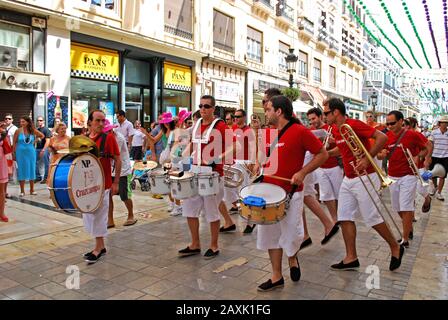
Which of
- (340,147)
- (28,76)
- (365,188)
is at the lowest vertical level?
(365,188)

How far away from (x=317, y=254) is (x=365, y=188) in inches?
48.6

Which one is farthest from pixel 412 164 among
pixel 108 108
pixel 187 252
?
pixel 108 108

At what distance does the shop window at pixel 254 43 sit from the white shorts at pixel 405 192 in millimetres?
17088

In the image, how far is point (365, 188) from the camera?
4320 mm

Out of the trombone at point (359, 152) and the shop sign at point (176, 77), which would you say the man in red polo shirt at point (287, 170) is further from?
the shop sign at point (176, 77)

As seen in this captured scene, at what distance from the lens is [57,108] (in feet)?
38.9

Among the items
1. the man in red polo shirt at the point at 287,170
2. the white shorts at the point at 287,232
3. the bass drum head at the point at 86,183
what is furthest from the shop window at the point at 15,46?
the white shorts at the point at 287,232

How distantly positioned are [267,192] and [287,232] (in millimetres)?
498

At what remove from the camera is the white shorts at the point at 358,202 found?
4305 mm

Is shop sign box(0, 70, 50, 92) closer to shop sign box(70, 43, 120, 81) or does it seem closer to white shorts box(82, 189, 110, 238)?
shop sign box(70, 43, 120, 81)

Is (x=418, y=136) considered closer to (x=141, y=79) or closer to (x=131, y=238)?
(x=131, y=238)

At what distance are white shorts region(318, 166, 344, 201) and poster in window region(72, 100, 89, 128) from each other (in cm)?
922

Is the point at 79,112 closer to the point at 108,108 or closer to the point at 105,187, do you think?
the point at 108,108
